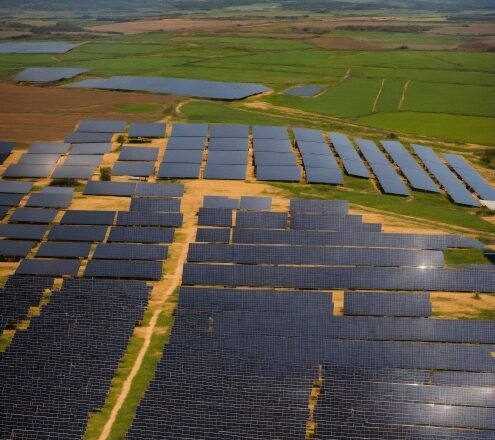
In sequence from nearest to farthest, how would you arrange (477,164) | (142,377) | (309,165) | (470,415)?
1. (470,415)
2. (142,377)
3. (309,165)
4. (477,164)

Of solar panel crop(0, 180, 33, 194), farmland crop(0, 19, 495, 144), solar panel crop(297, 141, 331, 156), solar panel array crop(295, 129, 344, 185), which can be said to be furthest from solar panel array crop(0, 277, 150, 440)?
farmland crop(0, 19, 495, 144)

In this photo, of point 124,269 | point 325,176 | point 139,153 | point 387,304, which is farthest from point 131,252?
point 325,176

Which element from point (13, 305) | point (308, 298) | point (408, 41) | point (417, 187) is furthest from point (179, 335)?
point (408, 41)

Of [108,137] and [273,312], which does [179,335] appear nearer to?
[273,312]

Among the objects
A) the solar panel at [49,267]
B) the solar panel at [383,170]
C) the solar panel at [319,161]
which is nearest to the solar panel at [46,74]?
the solar panel at [319,161]

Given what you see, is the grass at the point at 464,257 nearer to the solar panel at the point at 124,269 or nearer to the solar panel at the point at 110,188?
the solar panel at the point at 124,269

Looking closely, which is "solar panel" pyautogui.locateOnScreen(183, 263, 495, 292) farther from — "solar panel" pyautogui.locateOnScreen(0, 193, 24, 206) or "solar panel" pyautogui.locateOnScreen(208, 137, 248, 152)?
"solar panel" pyautogui.locateOnScreen(208, 137, 248, 152)
